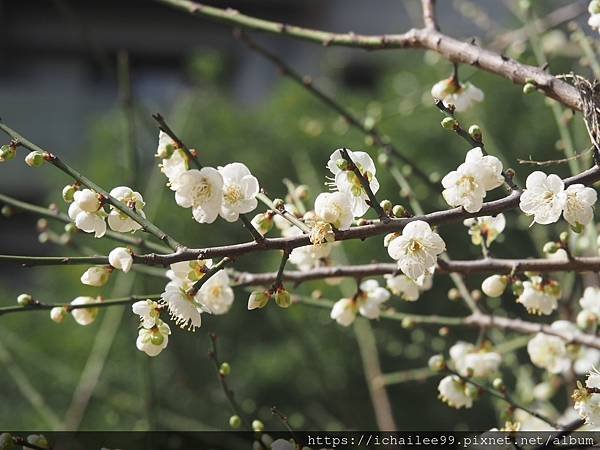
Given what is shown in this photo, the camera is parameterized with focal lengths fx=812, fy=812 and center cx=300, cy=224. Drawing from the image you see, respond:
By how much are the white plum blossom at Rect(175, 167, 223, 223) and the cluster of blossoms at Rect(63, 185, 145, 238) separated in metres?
0.04

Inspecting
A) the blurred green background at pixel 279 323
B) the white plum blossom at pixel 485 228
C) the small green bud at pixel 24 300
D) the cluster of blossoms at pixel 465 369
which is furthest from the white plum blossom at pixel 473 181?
the blurred green background at pixel 279 323

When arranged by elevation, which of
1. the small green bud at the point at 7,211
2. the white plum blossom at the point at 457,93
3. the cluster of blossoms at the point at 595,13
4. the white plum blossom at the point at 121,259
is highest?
the white plum blossom at the point at 457,93

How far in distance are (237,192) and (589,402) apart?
300 mm

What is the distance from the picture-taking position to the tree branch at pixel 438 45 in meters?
0.61

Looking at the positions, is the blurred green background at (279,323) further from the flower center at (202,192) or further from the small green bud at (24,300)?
the flower center at (202,192)

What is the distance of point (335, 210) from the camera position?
0.52 metres

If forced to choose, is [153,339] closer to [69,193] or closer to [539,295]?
[69,193]

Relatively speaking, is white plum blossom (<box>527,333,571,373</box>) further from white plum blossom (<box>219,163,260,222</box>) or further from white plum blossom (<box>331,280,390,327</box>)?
white plum blossom (<box>219,163,260,222</box>)

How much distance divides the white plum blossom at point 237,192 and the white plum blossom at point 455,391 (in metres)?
0.29

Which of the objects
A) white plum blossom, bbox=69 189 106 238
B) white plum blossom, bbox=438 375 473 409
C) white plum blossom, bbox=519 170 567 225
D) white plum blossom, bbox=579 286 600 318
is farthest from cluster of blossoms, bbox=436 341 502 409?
white plum blossom, bbox=69 189 106 238

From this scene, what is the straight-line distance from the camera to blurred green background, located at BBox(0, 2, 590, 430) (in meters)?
1.31

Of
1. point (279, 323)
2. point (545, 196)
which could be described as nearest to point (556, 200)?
point (545, 196)

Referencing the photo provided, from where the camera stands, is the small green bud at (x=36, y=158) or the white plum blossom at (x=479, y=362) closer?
the small green bud at (x=36, y=158)

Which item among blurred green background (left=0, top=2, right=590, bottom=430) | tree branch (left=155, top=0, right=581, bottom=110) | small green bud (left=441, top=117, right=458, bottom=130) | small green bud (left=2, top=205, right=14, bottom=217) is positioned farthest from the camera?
blurred green background (left=0, top=2, right=590, bottom=430)
